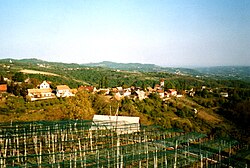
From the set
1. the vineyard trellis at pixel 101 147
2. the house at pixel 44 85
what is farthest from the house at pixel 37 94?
the vineyard trellis at pixel 101 147

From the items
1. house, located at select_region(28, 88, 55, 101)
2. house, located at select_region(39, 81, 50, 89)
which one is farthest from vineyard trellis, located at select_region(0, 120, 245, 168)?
house, located at select_region(39, 81, 50, 89)

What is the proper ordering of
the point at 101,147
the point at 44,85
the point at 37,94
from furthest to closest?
the point at 44,85
the point at 37,94
the point at 101,147

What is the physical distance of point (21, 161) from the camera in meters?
12.4

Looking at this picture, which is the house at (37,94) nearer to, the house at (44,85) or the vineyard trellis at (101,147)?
the house at (44,85)

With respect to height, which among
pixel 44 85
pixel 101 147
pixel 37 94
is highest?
pixel 44 85

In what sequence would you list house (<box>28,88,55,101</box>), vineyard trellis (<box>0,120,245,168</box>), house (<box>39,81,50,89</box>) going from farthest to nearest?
house (<box>39,81,50,89</box>)
house (<box>28,88,55,101</box>)
vineyard trellis (<box>0,120,245,168</box>)

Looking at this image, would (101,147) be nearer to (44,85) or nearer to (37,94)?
(37,94)

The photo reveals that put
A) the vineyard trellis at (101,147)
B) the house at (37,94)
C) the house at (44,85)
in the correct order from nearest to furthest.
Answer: the vineyard trellis at (101,147)
the house at (37,94)
the house at (44,85)

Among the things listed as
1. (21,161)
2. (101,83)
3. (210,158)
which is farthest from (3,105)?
(101,83)

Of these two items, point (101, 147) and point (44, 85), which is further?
point (44, 85)

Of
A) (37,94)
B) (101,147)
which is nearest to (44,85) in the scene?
(37,94)

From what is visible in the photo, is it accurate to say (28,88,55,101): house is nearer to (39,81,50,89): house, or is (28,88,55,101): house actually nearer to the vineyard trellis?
(39,81,50,89): house

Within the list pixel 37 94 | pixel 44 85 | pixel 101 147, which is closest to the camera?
pixel 101 147

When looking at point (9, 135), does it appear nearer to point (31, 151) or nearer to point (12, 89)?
point (31, 151)
